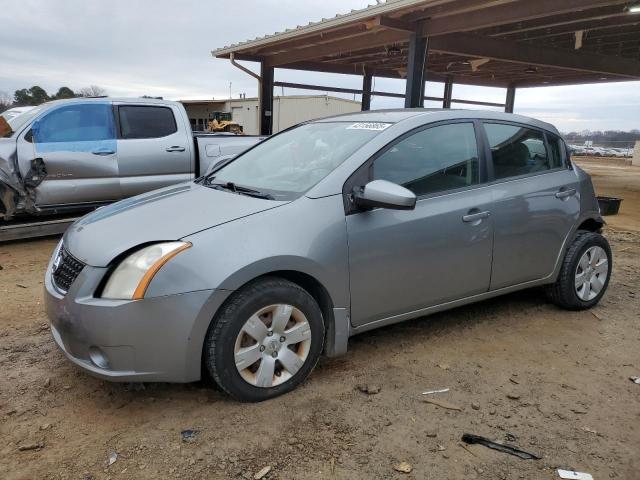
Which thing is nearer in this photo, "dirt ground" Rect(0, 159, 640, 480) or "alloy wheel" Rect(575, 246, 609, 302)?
"dirt ground" Rect(0, 159, 640, 480)

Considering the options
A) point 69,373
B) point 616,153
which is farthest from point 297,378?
point 616,153

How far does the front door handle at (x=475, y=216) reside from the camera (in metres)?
3.46

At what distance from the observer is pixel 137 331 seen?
2.47 meters

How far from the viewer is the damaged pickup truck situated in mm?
6125

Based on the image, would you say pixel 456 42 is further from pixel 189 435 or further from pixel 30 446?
pixel 30 446

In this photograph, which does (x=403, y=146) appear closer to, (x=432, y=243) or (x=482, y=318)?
(x=432, y=243)

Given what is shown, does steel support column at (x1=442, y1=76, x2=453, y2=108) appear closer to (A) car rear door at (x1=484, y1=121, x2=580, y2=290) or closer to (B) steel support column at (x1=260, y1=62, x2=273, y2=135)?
(B) steel support column at (x1=260, y1=62, x2=273, y2=135)

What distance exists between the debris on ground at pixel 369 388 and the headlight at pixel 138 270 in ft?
4.33

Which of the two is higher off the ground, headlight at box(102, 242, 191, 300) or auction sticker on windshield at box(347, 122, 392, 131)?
auction sticker on windshield at box(347, 122, 392, 131)

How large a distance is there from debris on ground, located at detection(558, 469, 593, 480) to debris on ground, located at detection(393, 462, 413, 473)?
69 cm

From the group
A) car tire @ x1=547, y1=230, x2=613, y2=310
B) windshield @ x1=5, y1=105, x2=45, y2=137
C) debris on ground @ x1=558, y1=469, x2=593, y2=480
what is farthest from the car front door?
windshield @ x1=5, y1=105, x2=45, y2=137

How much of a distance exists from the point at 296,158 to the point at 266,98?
11529mm

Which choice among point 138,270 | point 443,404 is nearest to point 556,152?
point 443,404

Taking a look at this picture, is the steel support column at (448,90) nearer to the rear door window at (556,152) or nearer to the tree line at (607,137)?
the rear door window at (556,152)
